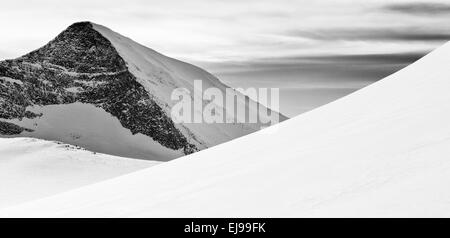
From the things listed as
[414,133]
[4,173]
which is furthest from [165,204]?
[4,173]

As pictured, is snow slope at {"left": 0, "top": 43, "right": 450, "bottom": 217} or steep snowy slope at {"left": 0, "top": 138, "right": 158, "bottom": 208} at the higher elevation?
steep snowy slope at {"left": 0, "top": 138, "right": 158, "bottom": 208}

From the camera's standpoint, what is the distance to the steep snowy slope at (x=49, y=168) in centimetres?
7025

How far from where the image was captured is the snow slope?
7.64 meters

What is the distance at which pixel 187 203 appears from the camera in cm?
909

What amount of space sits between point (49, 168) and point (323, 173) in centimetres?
7225

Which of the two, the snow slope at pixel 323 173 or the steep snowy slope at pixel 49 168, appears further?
the steep snowy slope at pixel 49 168

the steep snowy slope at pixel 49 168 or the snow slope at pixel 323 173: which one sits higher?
the steep snowy slope at pixel 49 168

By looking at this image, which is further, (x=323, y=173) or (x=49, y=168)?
(x=49, y=168)

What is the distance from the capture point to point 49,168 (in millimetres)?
78188

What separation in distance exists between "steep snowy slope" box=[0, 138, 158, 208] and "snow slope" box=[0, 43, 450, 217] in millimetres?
54619

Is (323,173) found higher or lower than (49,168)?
lower

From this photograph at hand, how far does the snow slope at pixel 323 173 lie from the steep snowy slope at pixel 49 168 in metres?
54.6
